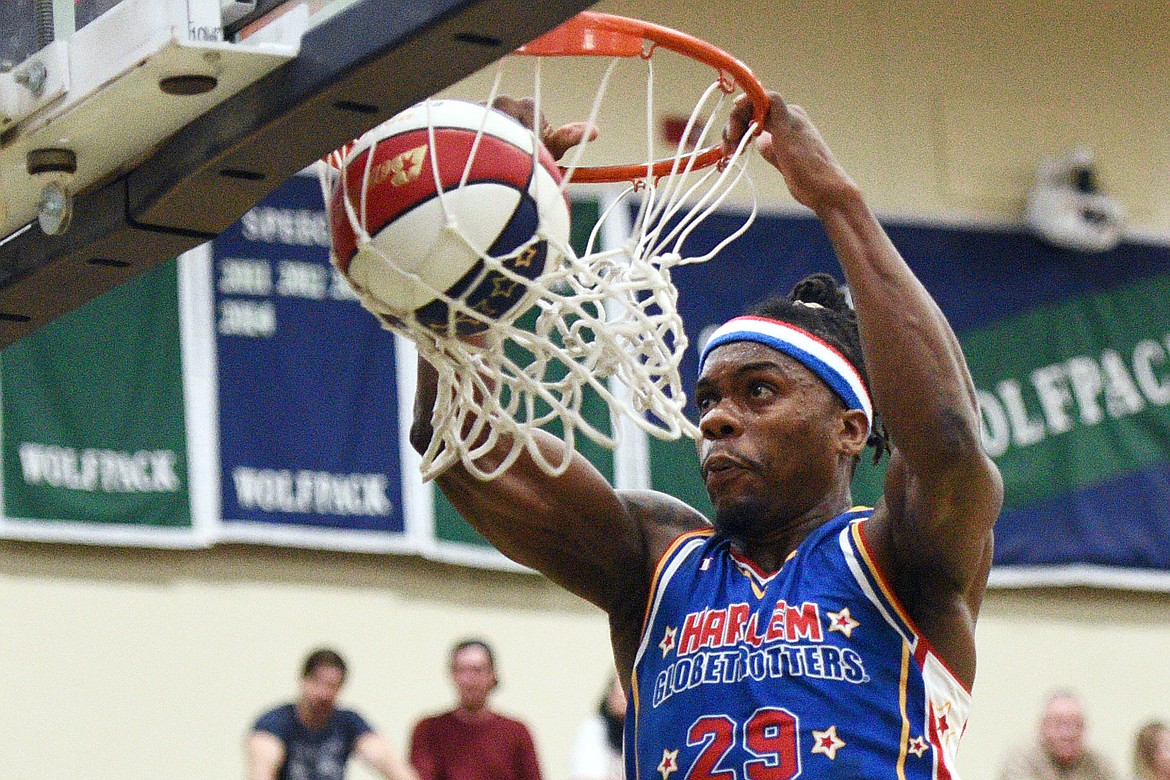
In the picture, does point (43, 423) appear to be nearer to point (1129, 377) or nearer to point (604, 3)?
point (604, 3)

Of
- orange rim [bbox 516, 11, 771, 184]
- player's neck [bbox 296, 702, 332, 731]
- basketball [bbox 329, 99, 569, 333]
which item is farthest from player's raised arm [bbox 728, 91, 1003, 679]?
player's neck [bbox 296, 702, 332, 731]

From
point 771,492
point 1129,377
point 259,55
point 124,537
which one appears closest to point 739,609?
point 771,492

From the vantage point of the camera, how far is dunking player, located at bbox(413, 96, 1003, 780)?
3807mm

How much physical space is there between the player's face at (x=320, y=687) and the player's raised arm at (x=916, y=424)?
171 inches

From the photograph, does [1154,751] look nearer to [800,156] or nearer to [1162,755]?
[1162,755]

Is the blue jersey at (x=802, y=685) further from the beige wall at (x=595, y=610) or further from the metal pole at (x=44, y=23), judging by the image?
the beige wall at (x=595, y=610)

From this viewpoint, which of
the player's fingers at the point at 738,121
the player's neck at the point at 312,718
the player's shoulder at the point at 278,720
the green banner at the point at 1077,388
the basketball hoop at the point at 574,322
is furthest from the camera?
the green banner at the point at 1077,388

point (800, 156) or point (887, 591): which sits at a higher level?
point (800, 156)

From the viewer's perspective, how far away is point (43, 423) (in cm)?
931

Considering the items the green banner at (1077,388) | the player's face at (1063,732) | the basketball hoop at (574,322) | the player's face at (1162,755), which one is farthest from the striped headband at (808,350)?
the green banner at (1077,388)

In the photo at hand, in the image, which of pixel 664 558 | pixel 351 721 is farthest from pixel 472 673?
pixel 664 558

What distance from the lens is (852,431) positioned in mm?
4254

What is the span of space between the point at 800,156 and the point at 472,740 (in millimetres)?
4755

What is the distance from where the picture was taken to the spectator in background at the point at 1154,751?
9.09 meters
